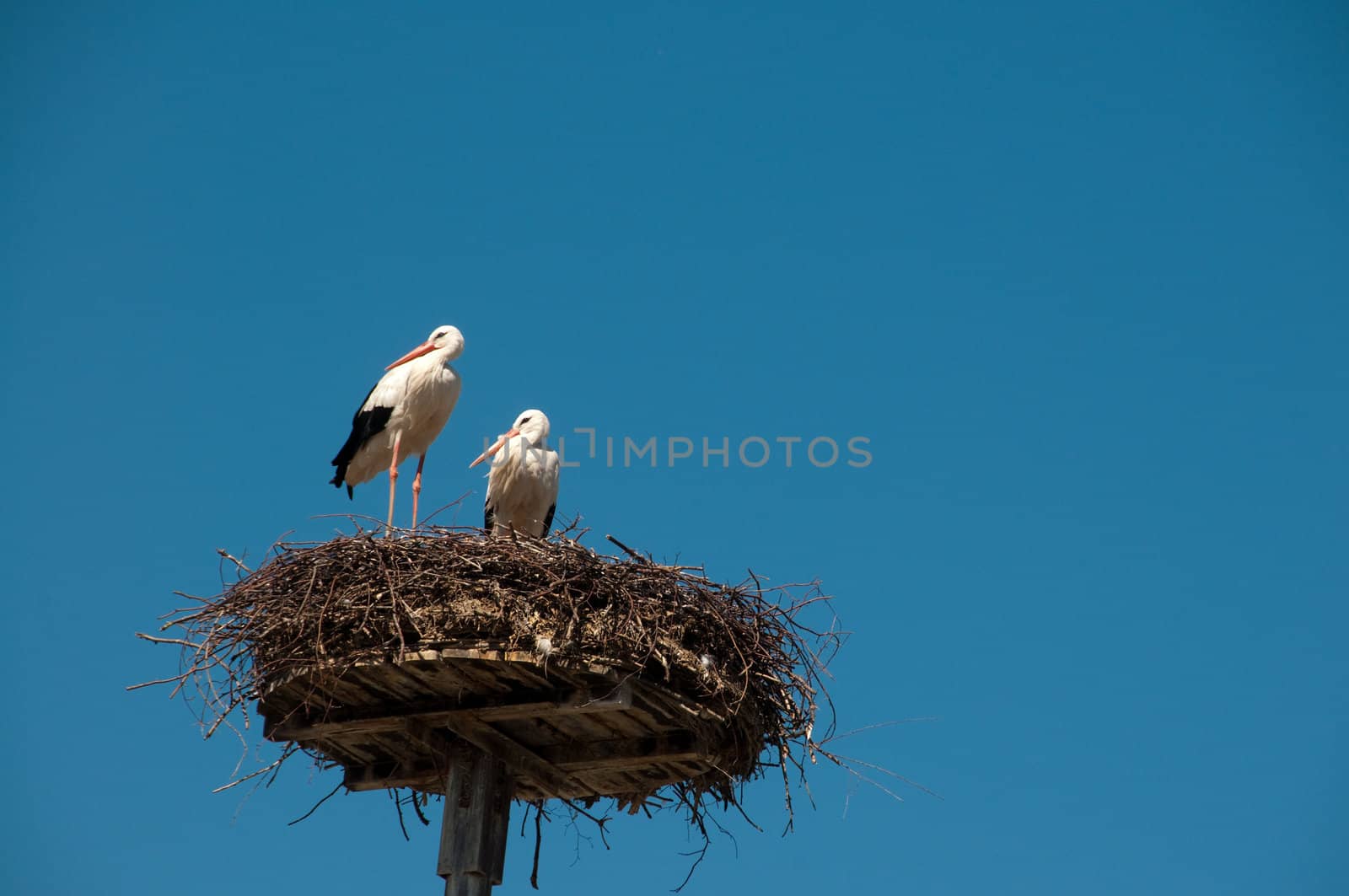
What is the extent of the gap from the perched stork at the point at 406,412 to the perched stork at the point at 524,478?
55 centimetres

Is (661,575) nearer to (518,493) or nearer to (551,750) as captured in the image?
(551,750)

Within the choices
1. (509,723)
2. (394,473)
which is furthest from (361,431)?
(509,723)

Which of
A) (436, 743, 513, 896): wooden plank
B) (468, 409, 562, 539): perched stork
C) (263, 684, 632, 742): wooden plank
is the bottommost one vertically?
(436, 743, 513, 896): wooden plank

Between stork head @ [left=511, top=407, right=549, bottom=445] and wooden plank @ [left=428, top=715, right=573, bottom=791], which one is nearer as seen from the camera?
wooden plank @ [left=428, top=715, right=573, bottom=791]

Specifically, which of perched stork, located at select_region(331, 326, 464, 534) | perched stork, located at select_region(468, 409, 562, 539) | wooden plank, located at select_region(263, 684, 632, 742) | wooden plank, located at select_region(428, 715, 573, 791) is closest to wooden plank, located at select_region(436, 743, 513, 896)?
wooden plank, located at select_region(428, 715, 573, 791)

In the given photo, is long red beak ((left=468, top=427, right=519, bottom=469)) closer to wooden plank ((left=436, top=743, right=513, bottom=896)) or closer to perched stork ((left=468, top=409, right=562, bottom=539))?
perched stork ((left=468, top=409, right=562, bottom=539))

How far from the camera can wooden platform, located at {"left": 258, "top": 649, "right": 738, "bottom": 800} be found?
733 centimetres

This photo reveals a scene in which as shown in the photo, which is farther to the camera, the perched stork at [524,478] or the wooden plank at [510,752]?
the perched stork at [524,478]

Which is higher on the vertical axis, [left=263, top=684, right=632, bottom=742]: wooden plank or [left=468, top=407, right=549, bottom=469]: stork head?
[left=468, top=407, right=549, bottom=469]: stork head

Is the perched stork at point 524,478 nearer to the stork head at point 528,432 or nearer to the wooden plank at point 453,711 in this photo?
the stork head at point 528,432

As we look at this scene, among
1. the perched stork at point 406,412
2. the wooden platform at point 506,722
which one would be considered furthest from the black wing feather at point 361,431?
the wooden platform at point 506,722

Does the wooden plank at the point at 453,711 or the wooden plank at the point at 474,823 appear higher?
the wooden plank at the point at 453,711

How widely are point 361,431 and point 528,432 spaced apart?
48.1 inches

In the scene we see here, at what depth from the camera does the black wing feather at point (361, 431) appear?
35.2ft
